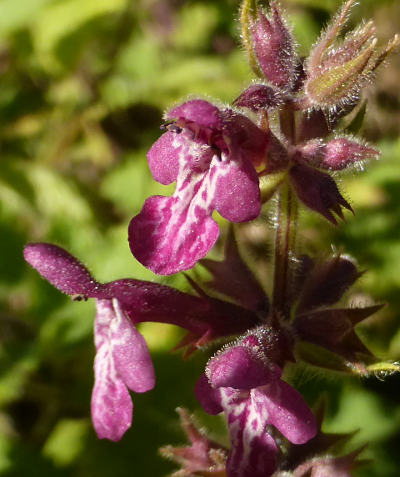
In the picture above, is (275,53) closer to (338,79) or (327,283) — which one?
(338,79)

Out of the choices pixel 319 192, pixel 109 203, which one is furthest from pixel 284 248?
pixel 109 203

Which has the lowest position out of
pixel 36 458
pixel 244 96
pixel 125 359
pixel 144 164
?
pixel 36 458

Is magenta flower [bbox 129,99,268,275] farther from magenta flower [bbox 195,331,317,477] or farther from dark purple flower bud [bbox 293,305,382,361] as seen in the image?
dark purple flower bud [bbox 293,305,382,361]

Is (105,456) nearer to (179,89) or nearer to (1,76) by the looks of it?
(179,89)

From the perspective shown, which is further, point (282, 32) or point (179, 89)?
point (179, 89)

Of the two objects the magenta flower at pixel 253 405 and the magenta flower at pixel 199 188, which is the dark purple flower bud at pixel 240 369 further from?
the magenta flower at pixel 199 188

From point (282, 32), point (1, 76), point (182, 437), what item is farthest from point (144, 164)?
point (282, 32)

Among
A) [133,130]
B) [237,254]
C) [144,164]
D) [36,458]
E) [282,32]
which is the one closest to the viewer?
[282,32]
